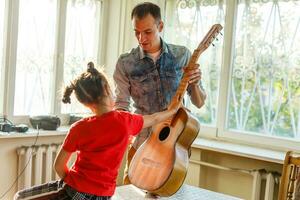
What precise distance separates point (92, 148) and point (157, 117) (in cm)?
31

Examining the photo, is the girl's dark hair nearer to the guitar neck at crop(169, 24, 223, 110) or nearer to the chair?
the guitar neck at crop(169, 24, 223, 110)

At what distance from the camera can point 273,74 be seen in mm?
2617

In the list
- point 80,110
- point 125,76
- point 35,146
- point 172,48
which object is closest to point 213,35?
point 172,48

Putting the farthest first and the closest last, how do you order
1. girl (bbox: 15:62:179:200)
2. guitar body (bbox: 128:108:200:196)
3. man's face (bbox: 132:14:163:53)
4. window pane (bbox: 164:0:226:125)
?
window pane (bbox: 164:0:226:125), man's face (bbox: 132:14:163:53), guitar body (bbox: 128:108:200:196), girl (bbox: 15:62:179:200)

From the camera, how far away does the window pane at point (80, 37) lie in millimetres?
3113

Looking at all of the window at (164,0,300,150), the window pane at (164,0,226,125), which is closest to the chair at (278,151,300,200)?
the window at (164,0,300,150)

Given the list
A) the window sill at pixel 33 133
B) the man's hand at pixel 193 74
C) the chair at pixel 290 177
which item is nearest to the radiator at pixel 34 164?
the window sill at pixel 33 133

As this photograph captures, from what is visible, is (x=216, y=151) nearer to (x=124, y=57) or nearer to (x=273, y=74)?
(x=273, y=74)

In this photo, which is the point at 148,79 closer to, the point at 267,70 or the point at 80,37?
the point at 267,70

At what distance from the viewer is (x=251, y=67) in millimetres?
2715

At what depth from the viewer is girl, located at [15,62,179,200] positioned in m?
1.21

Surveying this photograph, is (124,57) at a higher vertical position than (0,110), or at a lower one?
higher

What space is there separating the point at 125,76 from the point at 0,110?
1372mm

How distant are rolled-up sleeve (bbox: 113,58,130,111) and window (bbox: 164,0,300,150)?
1258 millimetres
